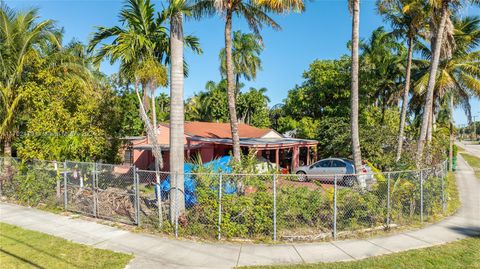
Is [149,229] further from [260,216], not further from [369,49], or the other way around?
[369,49]

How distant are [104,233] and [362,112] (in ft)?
71.3

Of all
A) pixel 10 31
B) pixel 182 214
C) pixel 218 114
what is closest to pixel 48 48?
pixel 10 31

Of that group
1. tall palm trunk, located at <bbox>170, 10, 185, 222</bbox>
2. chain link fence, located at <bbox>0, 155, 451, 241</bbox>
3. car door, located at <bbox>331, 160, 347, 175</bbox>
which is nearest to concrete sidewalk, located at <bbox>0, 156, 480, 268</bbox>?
chain link fence, located at <bbox>0, 155, 451, 241</bbox>

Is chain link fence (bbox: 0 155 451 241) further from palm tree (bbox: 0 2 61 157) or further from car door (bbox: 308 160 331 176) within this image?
car door (bbox: 308 160 331 176)

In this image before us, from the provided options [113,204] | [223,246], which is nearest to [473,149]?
[223,246]

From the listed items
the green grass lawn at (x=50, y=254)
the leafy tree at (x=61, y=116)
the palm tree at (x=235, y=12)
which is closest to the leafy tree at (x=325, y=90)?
the palm tree at (x=235, y=12)

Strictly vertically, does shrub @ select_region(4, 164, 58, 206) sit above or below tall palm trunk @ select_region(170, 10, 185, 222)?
below

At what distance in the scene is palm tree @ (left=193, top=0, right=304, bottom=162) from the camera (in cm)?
1052

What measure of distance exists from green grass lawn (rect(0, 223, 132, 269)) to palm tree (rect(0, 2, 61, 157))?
640cm

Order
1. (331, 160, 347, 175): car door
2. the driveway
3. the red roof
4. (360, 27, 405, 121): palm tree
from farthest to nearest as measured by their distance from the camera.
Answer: the driveway < (360, 27, 405, 121): palm tree < the red roof < (331, 160, 347, 175): car door

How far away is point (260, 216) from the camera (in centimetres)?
805

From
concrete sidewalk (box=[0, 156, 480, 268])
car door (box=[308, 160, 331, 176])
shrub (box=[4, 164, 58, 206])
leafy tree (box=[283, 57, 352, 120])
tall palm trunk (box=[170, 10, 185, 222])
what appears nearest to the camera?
concrete sidewalk (box=[0, 156, 480, 268])

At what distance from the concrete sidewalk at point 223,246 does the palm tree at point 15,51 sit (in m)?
4.78

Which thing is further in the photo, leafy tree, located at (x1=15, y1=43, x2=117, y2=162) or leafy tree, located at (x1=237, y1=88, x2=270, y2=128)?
leafy tree, located at (x1=237, y1=88, x2=270, y2=128)
